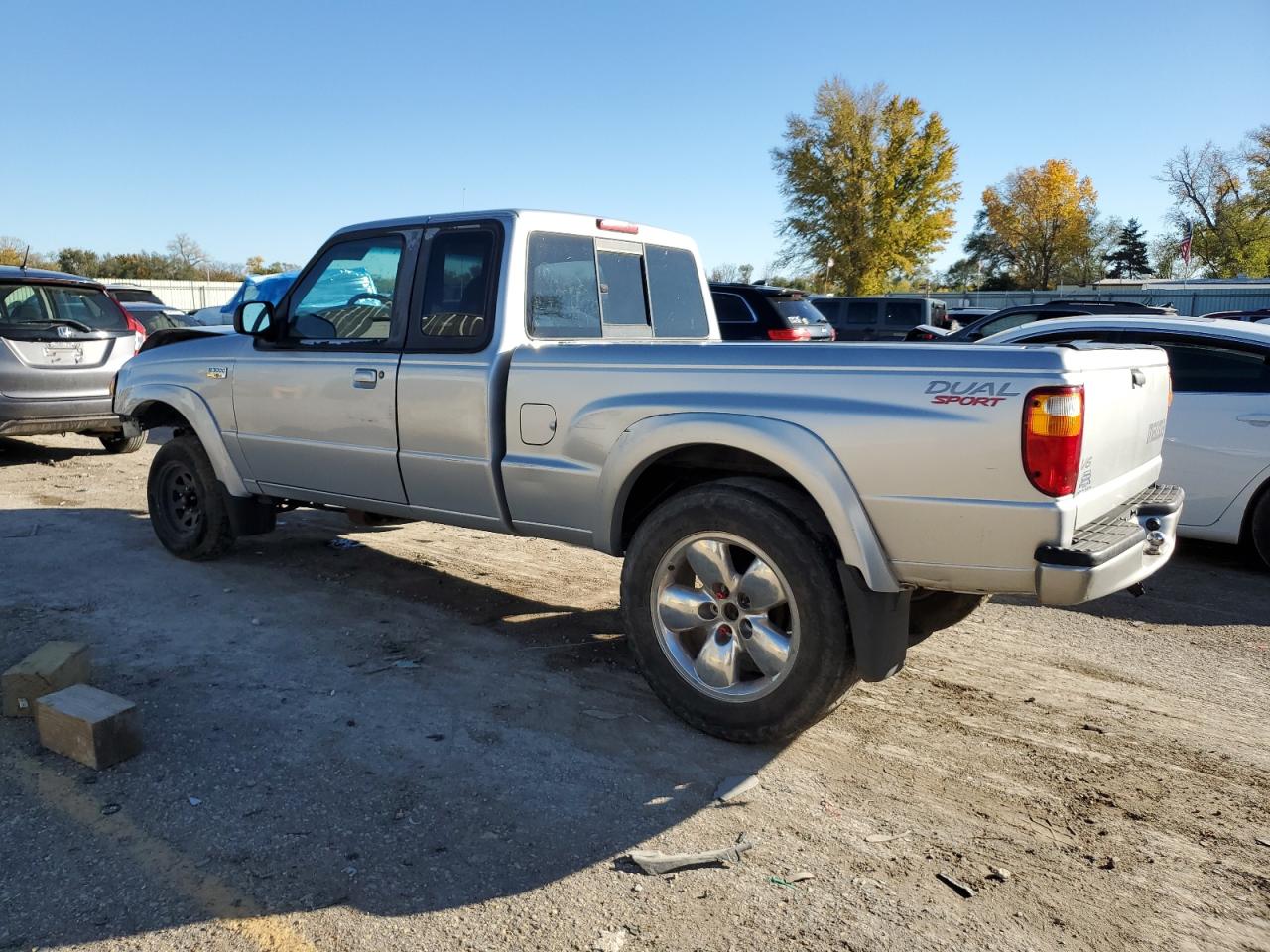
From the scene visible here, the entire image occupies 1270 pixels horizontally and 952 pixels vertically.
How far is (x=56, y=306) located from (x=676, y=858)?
932cm

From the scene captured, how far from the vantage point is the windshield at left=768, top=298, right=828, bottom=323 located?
12.4m

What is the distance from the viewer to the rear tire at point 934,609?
151 inches

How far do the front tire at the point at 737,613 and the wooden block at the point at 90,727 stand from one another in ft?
6.31

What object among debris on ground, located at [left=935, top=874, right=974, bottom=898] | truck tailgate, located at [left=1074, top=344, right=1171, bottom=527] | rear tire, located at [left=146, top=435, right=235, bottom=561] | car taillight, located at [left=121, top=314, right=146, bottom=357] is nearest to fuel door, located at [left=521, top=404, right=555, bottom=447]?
truck tailgate, located at [left=1074, top=344, right=1171, bottom=527]

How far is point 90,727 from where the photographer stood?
341 centimetres

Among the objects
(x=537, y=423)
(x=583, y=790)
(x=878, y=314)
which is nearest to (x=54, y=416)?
(x=537, y=423)

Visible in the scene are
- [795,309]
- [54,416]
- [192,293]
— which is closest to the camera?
[54,416]

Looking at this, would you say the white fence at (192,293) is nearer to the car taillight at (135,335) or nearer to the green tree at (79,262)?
the green tree at (79,262)

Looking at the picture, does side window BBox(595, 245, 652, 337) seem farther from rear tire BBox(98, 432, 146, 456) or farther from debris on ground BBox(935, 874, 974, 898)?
rear tire BBox(98, 432, 146, 456)

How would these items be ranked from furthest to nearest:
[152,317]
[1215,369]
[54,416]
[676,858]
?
[152,317], [54,416], [1215,369], [676,858]

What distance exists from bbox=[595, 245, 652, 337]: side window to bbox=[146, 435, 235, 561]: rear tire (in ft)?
9.14

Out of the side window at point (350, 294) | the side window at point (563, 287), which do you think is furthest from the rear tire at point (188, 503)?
the side window at point (563, 287)

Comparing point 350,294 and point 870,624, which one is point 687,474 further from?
point 350,294

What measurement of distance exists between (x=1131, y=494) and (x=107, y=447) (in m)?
10.5
